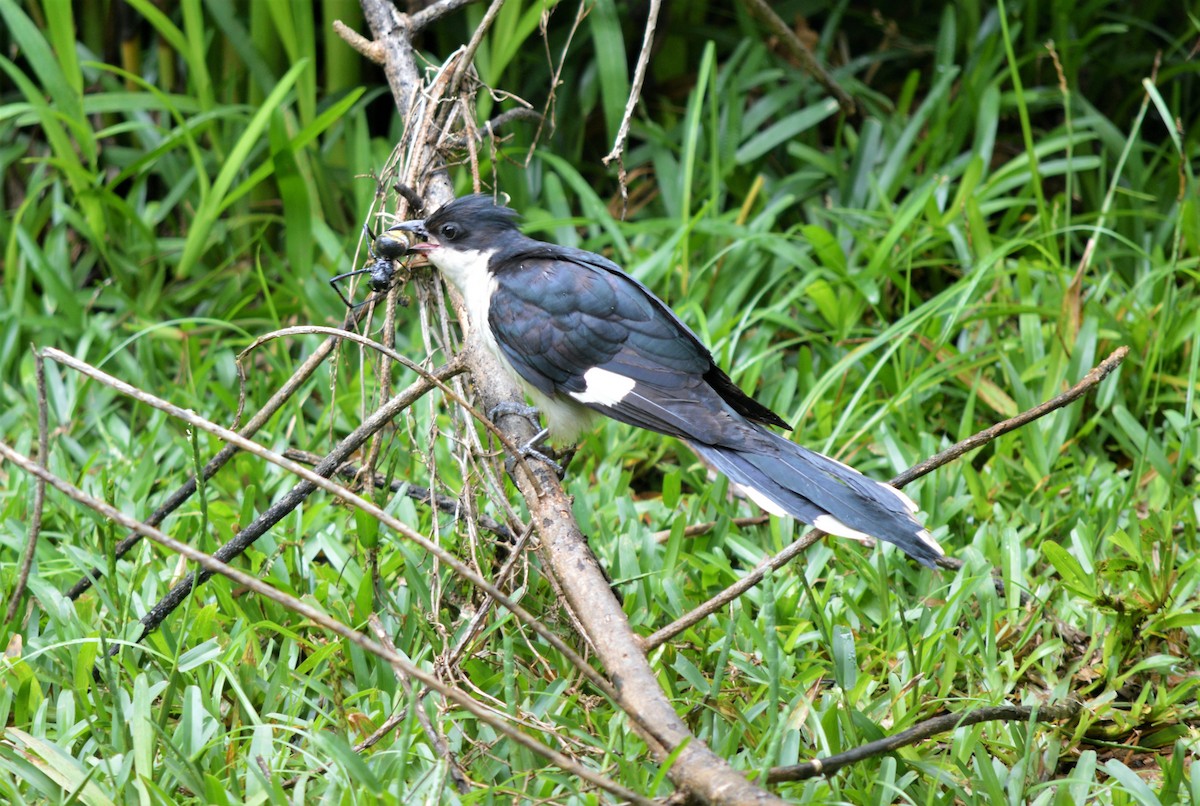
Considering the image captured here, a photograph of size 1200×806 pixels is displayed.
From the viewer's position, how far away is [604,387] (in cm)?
278

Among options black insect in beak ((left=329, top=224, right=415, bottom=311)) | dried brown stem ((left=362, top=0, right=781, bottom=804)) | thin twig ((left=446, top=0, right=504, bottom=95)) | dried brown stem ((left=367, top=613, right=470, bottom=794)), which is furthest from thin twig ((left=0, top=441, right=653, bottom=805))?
thin twig ((left=446, top=0, right=504, bottom=95))

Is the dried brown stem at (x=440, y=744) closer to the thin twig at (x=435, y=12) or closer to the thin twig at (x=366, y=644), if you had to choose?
the thin twig at (x=366, y=644)

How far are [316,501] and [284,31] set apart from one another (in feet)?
6.36

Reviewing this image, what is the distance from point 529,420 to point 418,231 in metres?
0.55

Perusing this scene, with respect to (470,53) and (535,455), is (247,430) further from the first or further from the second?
(470,53)

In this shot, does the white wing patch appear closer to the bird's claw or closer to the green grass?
the bird's claw

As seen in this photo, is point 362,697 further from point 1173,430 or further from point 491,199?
point 1173,430

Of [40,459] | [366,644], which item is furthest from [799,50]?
[366,644]

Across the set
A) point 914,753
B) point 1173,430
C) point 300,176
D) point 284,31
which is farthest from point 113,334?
point 1173,430

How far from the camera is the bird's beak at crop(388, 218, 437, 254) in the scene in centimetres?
285

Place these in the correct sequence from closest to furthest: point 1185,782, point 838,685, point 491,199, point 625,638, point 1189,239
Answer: point 625,638 < point 1185,782 < point 838,685 < point 491,199 < point 1189,239

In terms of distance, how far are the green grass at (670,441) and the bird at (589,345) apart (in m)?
0.30

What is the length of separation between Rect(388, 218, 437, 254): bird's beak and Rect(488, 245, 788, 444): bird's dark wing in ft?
0.69

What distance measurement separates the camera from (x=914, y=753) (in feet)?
7.77
